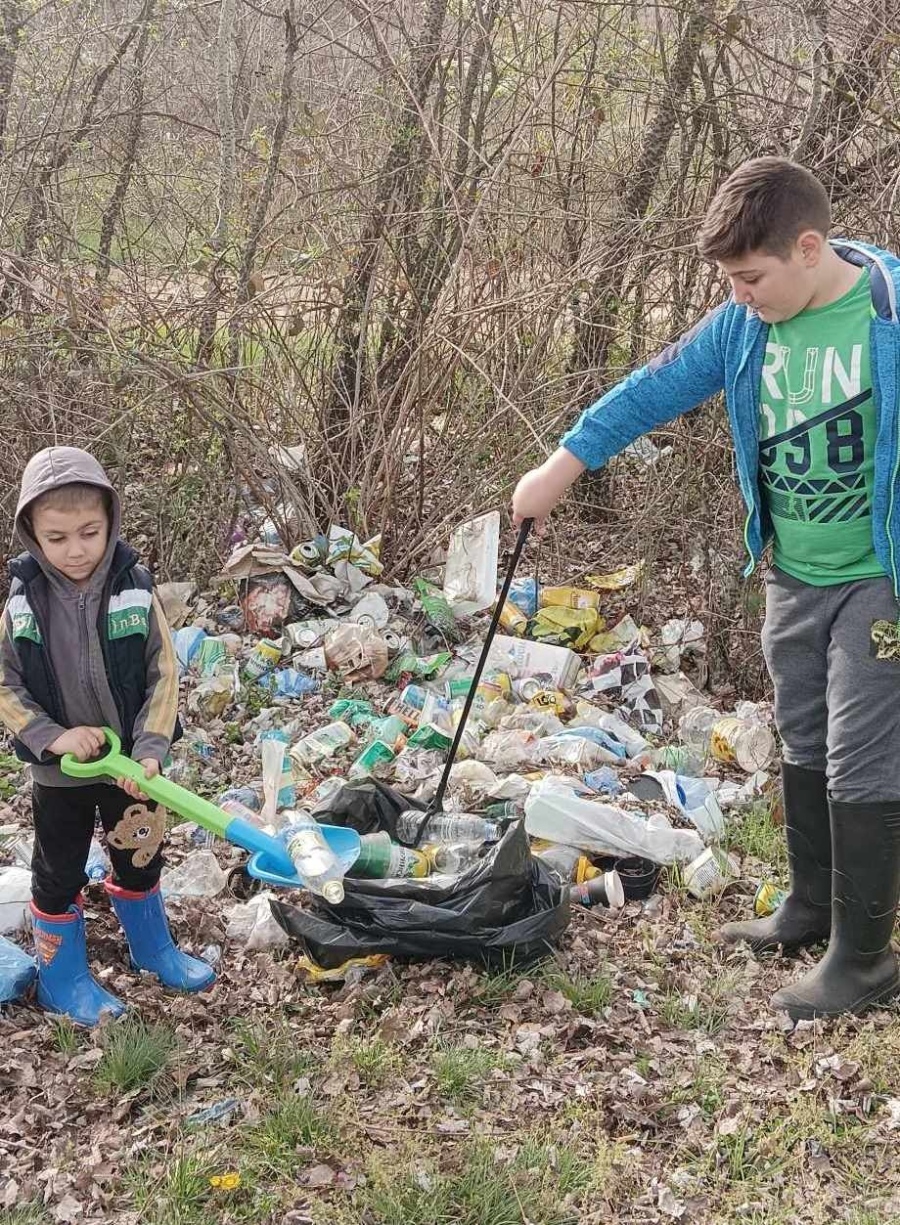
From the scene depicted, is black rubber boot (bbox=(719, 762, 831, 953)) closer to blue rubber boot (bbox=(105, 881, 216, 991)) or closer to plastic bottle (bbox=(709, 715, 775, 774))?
plastic bottle (bbox=(709, 715, 775, 774))

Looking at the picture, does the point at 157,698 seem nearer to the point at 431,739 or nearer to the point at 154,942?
the point at 154,942

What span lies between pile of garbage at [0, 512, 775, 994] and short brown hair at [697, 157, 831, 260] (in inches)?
62.5

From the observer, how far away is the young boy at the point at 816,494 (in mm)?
2469

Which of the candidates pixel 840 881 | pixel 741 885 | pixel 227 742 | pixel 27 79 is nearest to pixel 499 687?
pixel 227 742

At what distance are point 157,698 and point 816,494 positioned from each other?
5.41ft

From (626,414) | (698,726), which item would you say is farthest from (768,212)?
(698,726)

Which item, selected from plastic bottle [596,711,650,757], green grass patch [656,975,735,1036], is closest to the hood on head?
green grass patch [656,975,735,1036]

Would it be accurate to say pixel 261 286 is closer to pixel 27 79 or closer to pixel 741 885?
pixel 27 79

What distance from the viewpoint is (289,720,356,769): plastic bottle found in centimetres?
419

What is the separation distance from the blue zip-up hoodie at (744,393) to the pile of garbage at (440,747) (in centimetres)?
107

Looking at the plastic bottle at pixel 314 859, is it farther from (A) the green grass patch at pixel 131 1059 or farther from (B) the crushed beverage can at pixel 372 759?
(B) the crushed beverage can at pixel 372 759

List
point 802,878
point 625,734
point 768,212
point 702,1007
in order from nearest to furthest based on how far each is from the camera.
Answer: point 768,212, point 702,1007, point 802,878, point 625,734

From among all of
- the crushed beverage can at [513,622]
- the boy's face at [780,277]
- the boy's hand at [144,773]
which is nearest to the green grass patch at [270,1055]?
the boy's hand at [144,773]

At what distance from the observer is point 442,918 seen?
297cm
